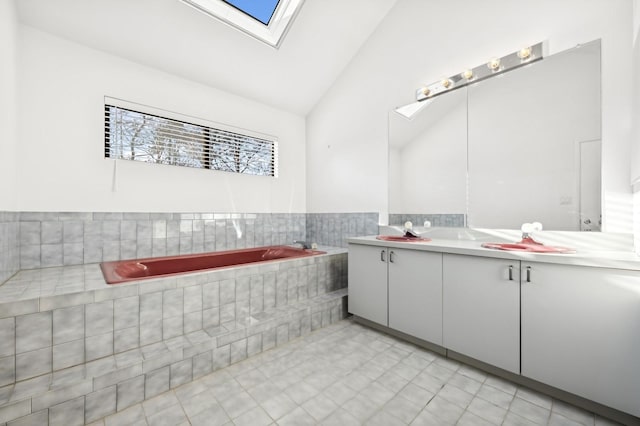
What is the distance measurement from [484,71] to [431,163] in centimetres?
87

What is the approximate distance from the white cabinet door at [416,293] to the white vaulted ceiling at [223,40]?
250cm

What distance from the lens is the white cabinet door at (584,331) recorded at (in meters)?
1.32

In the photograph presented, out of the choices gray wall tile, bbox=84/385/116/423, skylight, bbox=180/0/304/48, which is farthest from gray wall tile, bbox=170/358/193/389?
skylight, bbox=180/0/304/48

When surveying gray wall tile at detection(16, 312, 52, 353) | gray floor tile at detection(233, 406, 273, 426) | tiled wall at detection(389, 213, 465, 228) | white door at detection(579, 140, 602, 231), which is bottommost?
gray floor tile at detection(233, 406, 273, 426)

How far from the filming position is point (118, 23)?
236 cm

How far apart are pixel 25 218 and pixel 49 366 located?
1427 mm

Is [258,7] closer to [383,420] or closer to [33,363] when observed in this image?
[33,363]

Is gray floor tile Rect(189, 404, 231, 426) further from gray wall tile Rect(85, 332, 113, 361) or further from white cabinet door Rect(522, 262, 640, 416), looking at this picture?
white cabinet door Rect(522, 262, 640, 416)

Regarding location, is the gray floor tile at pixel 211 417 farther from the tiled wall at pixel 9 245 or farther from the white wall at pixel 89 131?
the white wall at pixel 89 131

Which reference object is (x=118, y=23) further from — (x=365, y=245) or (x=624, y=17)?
(x=624, y=17)

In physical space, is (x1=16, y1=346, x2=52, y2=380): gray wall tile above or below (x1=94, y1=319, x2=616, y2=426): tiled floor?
above

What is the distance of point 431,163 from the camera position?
2709 millimetres

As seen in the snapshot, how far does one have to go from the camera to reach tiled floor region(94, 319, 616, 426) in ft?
4.60

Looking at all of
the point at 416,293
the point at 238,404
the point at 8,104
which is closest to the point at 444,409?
the point at 416,293
